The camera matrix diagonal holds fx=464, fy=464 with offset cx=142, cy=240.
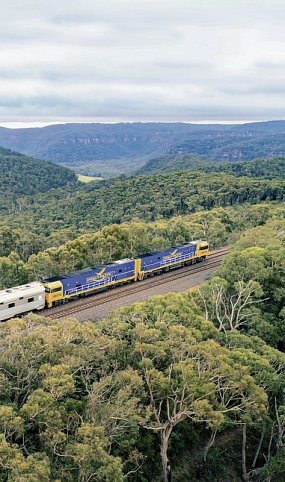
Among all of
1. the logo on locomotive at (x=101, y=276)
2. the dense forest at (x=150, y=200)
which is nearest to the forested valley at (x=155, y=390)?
the logo on locomotive at (x=101, y=276)

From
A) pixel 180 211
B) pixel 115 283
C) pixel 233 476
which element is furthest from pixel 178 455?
pixel 180 211

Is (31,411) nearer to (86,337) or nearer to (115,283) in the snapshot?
(86,337)

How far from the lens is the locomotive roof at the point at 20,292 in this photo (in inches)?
1400

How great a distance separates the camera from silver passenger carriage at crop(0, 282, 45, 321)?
1391 inches

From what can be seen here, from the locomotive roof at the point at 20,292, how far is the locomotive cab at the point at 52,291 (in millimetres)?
760

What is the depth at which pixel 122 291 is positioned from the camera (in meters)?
43.9

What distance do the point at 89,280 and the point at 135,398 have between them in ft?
72.8

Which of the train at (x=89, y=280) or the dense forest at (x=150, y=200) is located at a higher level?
the train at (x=89, y=280)

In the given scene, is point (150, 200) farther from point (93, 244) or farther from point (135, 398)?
point (135, 398)

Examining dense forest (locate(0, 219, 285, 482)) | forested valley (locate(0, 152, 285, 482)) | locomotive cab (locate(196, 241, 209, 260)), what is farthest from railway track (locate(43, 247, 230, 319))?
dense forest (locate(0, 219, 285, 482))

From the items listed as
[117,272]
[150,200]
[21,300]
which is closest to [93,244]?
[117,272]

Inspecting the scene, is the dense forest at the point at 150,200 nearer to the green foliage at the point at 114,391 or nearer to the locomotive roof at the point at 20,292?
the locomotive roof at the point at 20,292

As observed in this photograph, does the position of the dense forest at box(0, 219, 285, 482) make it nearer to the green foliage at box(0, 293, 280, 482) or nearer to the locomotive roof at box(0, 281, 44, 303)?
the green foliage at box(0, 293, 280, 482)

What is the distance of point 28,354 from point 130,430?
5898 millimetres
